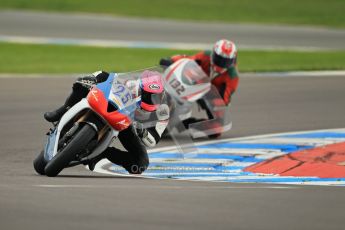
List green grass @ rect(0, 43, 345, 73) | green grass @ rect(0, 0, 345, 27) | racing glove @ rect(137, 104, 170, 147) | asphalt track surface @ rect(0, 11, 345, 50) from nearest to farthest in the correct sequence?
racing glove @ rect(137, 104, 170, 147) → green grass @ rect(0, 43, 345, 73) → asphalt track surface @ rect(0, 11, 345, 50) → green grass @ rect(0, 0, 345, 27)

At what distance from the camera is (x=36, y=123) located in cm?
1482

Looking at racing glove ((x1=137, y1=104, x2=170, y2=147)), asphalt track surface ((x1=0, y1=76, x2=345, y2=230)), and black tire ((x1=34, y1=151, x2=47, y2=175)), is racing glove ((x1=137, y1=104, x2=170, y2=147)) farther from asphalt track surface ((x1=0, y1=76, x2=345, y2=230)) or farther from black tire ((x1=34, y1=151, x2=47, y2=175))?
black tire ((x1=34, y1=151, x2=47, y2=175))

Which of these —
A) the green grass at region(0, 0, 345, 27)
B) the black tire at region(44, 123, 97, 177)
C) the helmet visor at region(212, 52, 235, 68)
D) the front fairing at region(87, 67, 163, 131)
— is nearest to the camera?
the black tire at region(44, 123, 97, 177)

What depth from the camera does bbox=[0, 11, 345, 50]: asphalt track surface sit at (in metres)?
25.9

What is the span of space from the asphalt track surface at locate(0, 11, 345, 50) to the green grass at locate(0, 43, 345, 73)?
1593mm

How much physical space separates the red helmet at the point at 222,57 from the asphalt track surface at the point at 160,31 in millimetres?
10216

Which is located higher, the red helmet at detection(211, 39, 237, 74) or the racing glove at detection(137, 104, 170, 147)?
the racing glove at detection(137, 104, 170, 147)

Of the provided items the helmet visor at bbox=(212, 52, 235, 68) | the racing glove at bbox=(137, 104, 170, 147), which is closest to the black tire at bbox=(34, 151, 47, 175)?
the racing glove at bbox=(137, 104, 170, 147)

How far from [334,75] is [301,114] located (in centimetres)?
391

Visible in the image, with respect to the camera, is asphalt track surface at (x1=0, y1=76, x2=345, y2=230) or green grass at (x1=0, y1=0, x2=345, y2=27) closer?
asphalt track surface at (x1=0, y1=76, x2=345, y2=230)

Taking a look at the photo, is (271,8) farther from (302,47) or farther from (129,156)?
(129,156)

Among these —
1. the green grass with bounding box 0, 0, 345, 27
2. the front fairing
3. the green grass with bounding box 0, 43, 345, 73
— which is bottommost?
the green grass with bounding box 0, 0, 345, 27

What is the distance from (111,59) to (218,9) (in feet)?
28.4

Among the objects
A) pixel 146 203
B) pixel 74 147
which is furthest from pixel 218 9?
pixel 146 203
